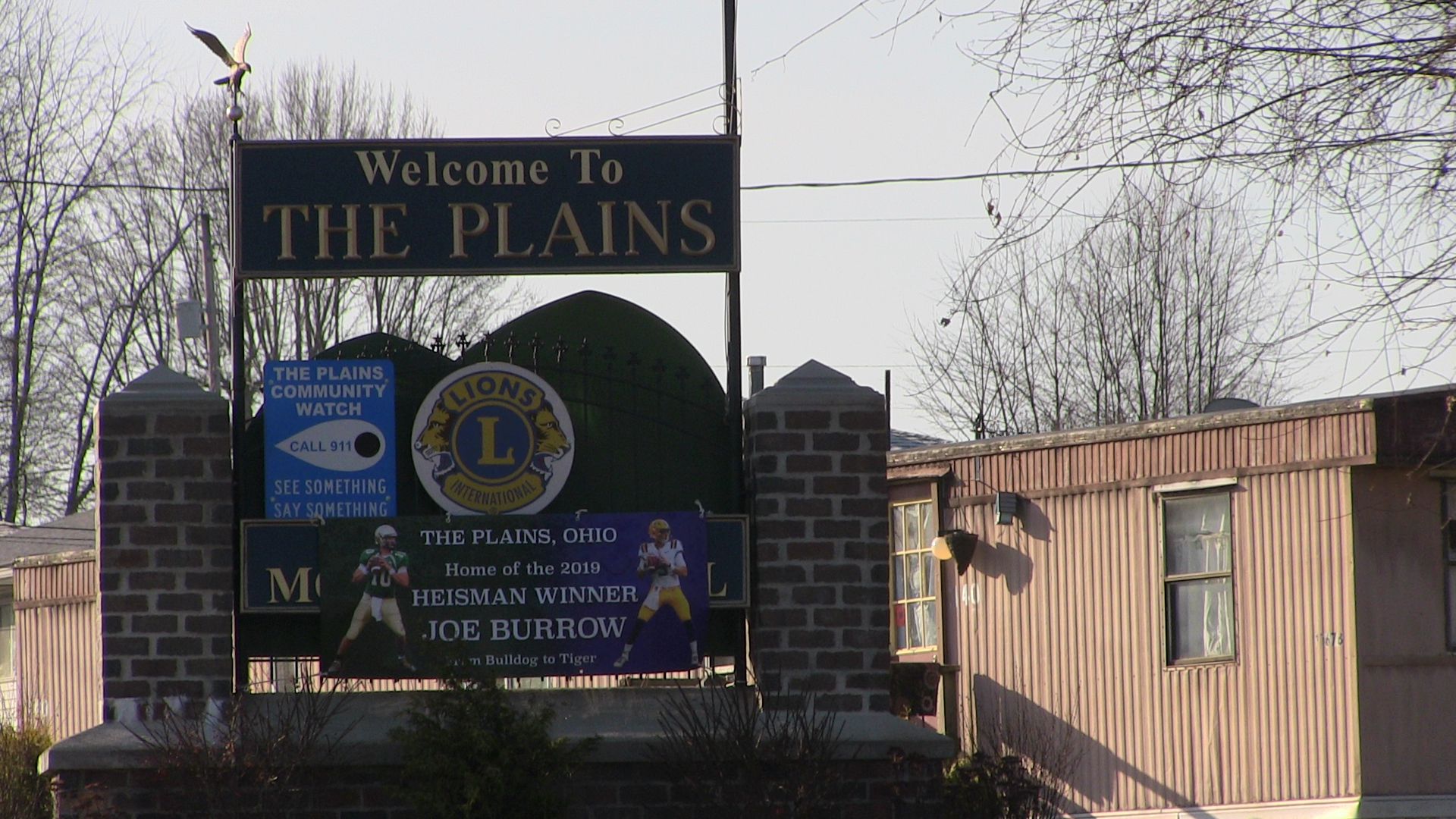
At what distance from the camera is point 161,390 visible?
8.97 m

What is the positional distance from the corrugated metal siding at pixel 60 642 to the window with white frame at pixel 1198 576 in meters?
12.4

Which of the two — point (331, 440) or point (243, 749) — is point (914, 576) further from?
point (243, 749)

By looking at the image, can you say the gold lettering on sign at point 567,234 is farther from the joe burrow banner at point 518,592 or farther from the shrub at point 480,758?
the shrub at point 480,758

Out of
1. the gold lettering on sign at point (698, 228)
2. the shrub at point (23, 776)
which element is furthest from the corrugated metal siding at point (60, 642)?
the gold lettering on sign at point (698, 228)

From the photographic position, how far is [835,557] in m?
9.10

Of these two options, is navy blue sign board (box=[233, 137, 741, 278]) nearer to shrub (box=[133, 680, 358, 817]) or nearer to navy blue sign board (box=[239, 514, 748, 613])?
navy blue sign board (box=[239, 514, 748, 613])

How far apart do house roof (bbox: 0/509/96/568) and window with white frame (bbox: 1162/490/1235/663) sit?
1541cm

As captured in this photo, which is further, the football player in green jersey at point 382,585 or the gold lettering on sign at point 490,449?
the gold lettering on sign at point 490,449

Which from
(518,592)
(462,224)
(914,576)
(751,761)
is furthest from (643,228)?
(914,576)

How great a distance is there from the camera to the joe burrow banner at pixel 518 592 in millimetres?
8922

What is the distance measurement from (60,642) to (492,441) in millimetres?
16854

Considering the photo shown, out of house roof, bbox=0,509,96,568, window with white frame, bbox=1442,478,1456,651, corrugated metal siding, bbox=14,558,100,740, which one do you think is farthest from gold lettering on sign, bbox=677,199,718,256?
house roof, bbox=0,509,96,568

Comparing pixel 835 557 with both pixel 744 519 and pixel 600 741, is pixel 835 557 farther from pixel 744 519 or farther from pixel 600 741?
pixel 600 741

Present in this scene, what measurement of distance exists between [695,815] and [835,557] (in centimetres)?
132
